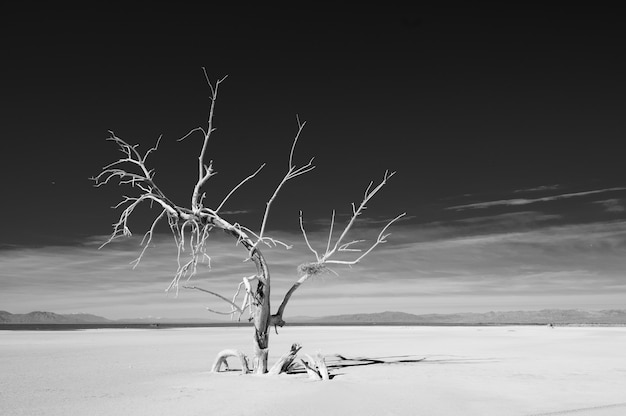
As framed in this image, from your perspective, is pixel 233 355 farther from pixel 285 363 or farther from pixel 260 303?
pixel 260 303

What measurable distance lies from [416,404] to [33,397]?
7.92 meters

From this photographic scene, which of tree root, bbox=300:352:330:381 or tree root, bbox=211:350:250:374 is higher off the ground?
tree root, bbox=211:350:250:374

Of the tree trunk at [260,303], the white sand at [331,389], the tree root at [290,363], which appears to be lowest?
the white sand at [331,389]

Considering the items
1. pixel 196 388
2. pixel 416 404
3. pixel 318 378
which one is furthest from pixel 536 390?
pixel 196 388

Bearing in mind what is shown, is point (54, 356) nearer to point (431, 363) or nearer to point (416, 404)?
point (431, 363)

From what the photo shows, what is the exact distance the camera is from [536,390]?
1298 cm

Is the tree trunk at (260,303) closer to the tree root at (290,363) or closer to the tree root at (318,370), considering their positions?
the tree root at (290,363)

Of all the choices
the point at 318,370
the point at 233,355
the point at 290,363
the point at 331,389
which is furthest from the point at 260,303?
the point at 331,389

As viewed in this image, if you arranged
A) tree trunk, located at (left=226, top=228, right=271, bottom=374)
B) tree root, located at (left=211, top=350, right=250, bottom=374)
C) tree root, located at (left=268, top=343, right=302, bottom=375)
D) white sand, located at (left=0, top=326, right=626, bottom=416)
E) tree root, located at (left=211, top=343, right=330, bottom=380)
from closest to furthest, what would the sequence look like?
1. white sand, located at (left=0, top=326, right=626, bottom=416)
2. tree root, located at (left=211, top=343, right=330, bottom=380)
3. tree trunk, located at (left=226, top=228, right=271, bottom=374)
4. tree root, located at (left=268, top=343, right=302, bottom=375)
5. tree root, located at (left=211, top=350, right=250, bottom=374)

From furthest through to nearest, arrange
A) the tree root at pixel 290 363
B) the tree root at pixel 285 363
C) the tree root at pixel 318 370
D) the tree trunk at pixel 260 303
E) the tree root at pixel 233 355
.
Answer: the tree root at pixel 233 355 < the tree root at pixel 285 363 < the tree trunk at pixel 260 303 < the tree root at pixel 290 363 < the tree root at pixel 318 370

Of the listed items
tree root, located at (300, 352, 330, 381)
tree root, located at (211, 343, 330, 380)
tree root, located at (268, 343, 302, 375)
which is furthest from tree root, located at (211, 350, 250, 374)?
tree root, located at (300, 352, 330, 381)

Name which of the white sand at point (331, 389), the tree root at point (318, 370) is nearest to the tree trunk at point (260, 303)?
the white sand at point (331, 389)

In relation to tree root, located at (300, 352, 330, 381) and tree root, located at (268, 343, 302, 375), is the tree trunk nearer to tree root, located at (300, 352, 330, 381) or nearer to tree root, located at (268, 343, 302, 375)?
tree root, located at (268, 343, 302, 375)

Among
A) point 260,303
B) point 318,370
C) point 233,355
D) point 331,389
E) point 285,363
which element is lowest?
point 331,389
